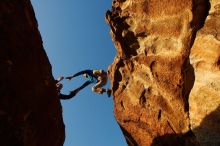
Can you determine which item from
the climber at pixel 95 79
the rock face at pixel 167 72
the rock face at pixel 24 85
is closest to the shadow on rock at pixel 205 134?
the rock face at pixel 167 72

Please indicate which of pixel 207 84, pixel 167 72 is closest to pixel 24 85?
pixel 167 72

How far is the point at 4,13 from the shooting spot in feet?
41.0

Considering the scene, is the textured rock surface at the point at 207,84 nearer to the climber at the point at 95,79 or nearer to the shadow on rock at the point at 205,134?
the shadow on rock at the point at 205,134

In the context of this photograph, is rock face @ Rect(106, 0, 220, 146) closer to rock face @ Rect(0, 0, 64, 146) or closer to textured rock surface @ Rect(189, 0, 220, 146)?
textured rock surface @ Rect(189, 0, 220, 146)

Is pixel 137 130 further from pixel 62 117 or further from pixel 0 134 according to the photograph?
pixel 0 134

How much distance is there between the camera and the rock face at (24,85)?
12125 millimetres

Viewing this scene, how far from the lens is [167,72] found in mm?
17844

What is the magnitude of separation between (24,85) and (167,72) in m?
7.38

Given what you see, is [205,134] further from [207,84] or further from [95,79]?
[95,79]

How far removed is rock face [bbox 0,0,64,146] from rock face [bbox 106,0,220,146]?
5.32 metres

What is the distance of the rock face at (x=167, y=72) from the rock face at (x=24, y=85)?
17.5 ft

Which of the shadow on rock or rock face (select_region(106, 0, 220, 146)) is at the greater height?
rock face (select_region(106, 0, 220, 146))

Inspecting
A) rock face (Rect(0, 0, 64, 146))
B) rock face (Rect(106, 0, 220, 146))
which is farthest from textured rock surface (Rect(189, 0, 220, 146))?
rock face (Rect(0, 0, 64, 146))

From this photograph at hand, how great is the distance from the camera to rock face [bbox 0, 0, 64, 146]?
12125 mm
